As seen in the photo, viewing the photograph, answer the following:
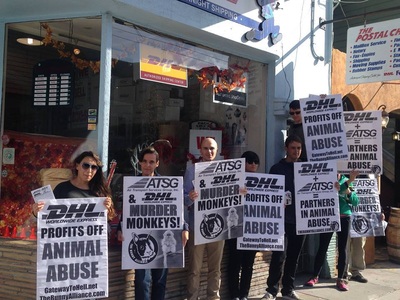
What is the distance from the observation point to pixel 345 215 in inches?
233

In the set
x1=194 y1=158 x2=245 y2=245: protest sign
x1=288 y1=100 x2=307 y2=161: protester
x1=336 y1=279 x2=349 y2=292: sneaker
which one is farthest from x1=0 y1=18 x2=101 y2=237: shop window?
x1=336 y1=279 x2=349 y2=292: sneaker

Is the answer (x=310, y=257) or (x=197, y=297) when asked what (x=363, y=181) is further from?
(x=197, y=297)

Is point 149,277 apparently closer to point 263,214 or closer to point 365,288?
point 263,214

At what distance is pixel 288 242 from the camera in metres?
5.43

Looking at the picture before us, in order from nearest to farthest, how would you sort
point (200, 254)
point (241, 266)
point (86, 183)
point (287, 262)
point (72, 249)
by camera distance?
point (72, 249) → point (86, 183) → point (200, 254) → point (241, 266) → point (287, 262)

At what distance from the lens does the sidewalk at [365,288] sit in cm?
580

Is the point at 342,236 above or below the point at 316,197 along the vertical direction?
below

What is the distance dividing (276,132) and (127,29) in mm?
2591

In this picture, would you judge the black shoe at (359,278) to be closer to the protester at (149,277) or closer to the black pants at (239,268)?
the black pants at (239,268)

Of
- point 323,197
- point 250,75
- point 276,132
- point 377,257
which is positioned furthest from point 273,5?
point 377,257

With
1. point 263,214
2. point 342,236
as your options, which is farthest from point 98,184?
point 342,236

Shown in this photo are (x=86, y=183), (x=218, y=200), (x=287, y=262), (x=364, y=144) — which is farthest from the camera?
(x=364, y=144)

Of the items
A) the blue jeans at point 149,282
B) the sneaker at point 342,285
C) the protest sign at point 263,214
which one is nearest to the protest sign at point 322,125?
the protest sign at point 263,214

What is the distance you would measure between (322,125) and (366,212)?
5.37 ft
